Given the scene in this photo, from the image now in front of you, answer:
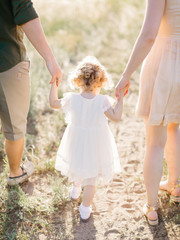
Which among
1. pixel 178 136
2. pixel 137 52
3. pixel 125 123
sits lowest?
pixel 125 123

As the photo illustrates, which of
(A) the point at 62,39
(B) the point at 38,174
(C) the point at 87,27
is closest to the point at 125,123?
(B) the point at 38,174

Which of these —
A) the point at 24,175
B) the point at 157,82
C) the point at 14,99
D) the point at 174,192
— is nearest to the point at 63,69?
the point at 24,175

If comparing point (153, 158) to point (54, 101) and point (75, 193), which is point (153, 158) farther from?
point (54, 101)

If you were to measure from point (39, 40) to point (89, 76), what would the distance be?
18.2 inches

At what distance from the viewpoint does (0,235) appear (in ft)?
7.85

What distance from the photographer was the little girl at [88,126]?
2.31 m

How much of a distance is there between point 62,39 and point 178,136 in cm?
515

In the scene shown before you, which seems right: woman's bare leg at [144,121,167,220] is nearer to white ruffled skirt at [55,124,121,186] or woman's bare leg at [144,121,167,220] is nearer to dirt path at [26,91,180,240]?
dirt path at [26,91,180,240]

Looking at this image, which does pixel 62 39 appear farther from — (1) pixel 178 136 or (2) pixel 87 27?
(1) pixel 178 136

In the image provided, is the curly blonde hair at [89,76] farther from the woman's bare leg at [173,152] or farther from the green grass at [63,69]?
the green grass at [63,69]

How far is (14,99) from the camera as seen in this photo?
2484 mm

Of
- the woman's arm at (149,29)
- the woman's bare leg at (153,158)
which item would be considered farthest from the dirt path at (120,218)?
the woman's arm at (149,29)

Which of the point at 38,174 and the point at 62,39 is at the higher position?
the point at 62,39

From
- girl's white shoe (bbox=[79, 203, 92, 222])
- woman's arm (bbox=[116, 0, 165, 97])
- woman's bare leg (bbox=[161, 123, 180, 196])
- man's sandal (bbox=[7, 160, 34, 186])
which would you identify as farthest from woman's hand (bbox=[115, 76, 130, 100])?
man's sandal (bbox=[7, 160, 34, 186])
